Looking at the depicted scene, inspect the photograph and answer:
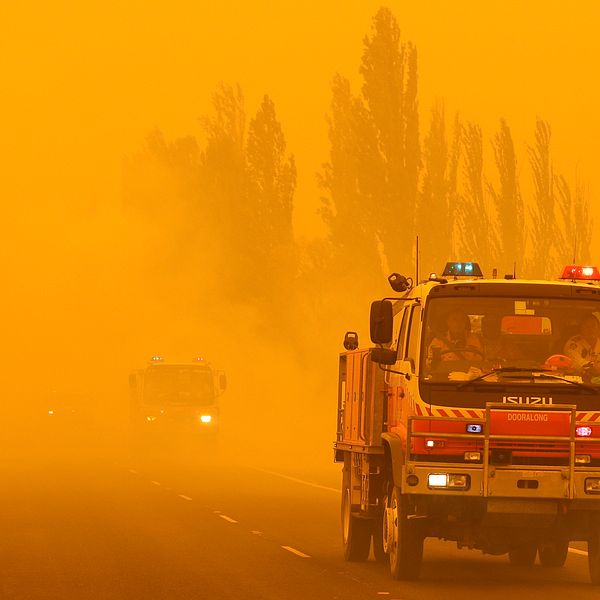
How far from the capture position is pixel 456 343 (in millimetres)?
15750

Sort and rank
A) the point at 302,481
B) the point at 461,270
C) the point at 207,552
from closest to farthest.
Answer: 1. the point at 461,270
2. the point at 207,552
3. the point at 302,481

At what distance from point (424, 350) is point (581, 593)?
2.43 meters

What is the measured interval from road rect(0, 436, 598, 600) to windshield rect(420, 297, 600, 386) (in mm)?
1843

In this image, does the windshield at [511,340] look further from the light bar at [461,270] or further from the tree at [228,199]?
the tree at [228,199]

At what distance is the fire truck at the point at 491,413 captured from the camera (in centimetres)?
1534

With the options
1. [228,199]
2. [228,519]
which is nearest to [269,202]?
[228,199]

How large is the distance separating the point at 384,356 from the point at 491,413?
1.17 m

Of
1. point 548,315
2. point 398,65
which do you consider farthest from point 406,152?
point 548,315

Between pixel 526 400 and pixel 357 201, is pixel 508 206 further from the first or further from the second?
pixel 526 400

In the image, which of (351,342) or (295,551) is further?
(295,551)

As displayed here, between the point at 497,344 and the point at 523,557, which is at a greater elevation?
the point at 497,344

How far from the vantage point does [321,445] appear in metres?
59.5

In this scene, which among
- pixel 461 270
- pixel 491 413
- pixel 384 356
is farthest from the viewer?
pixel 461 270

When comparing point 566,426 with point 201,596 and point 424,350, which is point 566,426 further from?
point 201,596
